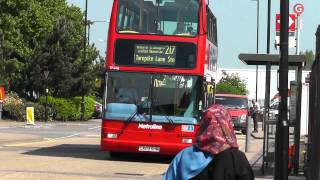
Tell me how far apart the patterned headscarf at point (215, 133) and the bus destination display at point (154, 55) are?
44.6ft

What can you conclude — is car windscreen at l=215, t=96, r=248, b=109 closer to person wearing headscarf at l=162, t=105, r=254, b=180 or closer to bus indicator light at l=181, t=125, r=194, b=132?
bus indicator light at l=181, t=125, r=194, b=132

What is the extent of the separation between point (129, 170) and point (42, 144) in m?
9.12

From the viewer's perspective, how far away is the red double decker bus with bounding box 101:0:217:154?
708 inches

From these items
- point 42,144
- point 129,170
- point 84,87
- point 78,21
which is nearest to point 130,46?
point 129,170

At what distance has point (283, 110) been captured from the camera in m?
9.50

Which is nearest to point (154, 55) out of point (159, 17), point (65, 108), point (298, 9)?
point (159, 17)

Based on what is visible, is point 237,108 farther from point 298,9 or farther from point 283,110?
point 283,110

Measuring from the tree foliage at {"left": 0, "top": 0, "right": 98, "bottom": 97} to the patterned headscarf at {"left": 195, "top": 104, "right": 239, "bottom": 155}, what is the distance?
4185 cm

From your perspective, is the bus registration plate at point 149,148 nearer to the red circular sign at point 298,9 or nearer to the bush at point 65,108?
the red circular sign at point 298,9

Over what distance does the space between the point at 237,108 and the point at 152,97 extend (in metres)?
A: 17.7

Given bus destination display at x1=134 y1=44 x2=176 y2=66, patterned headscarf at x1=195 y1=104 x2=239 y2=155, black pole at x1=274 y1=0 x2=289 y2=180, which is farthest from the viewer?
bus destination display at x1=134 y1=44 x2=176 y2=66

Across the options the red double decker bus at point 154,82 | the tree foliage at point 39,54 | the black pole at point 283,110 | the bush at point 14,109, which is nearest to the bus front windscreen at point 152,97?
the red double decker bus at point 154,82

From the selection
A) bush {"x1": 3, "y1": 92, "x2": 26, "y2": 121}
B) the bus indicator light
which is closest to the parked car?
bush {"x1": 3, "y1": 92, "x2": 26, "y2": 121}

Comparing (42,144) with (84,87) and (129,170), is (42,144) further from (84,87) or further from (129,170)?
(84,87)
